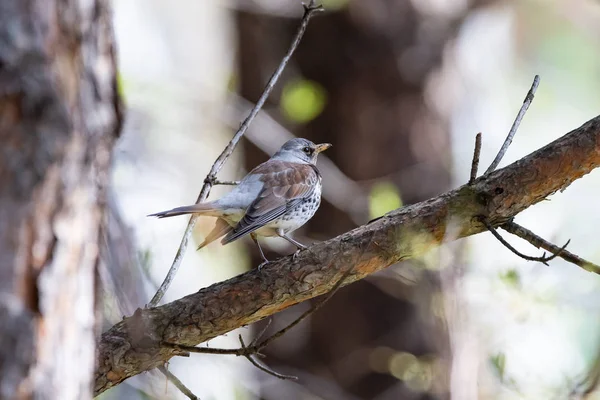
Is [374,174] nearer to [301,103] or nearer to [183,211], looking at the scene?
[301,103]

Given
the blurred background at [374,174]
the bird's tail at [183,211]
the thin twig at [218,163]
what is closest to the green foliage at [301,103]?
the blurred background at [374,174]

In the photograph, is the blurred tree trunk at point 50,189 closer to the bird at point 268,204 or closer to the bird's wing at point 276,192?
the bird at point 268,204

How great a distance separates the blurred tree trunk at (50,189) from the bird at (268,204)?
1.87 m

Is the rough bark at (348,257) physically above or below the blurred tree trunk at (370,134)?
below

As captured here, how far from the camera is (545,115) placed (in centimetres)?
948

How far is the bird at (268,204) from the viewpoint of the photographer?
400 cm

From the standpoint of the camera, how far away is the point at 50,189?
165cm

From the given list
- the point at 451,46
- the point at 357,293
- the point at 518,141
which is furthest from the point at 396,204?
the point at 518,141

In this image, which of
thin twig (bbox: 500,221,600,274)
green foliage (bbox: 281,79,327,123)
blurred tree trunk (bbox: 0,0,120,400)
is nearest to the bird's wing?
green foliage (bbox: 281,79,327,123)

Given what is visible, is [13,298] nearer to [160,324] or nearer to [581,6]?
[160,324]

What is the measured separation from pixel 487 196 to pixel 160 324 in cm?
140

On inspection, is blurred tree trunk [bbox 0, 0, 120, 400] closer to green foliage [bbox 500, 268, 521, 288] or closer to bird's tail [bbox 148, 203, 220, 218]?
bird's tail [bbox 148, 203, 220, 218]

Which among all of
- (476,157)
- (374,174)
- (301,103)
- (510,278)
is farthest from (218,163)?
(374,174)

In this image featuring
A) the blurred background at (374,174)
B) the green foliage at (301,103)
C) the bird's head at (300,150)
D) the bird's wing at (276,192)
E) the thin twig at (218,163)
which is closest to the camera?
the thin twig at (218,163)
